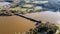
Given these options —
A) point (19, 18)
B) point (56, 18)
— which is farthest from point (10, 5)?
point (56, 18)

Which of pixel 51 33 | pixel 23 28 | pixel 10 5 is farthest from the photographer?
pixel 10 5

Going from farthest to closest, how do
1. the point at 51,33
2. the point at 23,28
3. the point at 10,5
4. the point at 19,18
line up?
the point at 10,5 < the point at 19,18 < the point at 23,28 < the point at 51,33

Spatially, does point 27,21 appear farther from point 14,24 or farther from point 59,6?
point 59,6

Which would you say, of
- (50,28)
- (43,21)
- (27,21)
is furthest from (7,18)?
(50,28)

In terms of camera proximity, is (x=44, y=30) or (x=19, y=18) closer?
(x=44, y=30)

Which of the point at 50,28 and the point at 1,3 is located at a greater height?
the point at 1,3

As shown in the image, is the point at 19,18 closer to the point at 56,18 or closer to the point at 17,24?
the point at 17,24
